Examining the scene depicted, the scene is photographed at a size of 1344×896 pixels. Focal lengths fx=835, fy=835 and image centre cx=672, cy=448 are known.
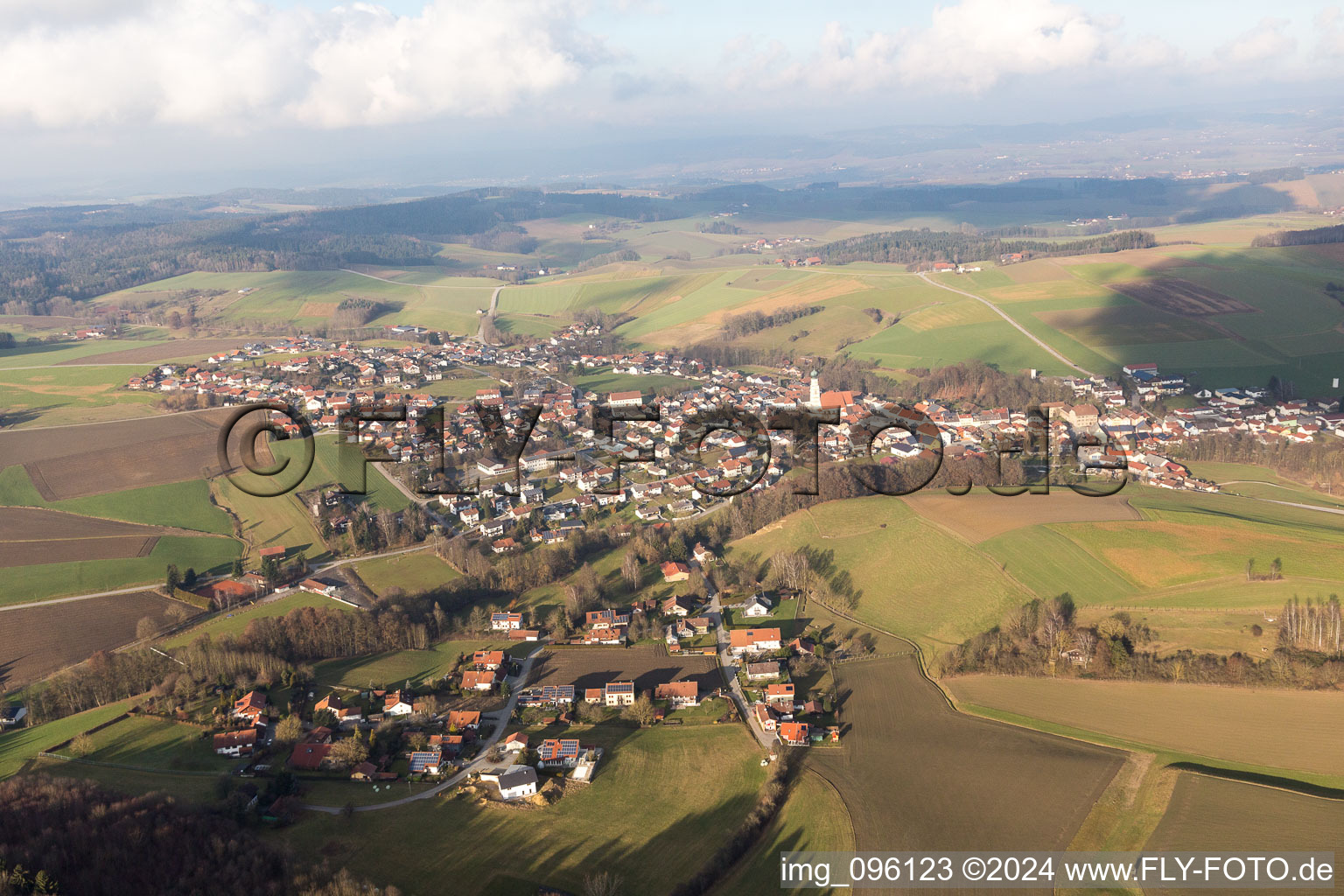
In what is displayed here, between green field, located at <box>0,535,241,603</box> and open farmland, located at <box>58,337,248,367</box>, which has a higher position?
open farmland, located at <box>58,337,248,367</box>

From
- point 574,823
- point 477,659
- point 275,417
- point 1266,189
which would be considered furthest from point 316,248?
point 1266,189

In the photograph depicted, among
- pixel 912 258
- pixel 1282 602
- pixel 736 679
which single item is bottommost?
pixel 736 679

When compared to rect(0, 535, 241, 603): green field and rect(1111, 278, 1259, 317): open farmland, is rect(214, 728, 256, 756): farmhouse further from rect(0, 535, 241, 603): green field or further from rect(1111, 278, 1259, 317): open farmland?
rect(1111, 278, 1259, 317): open farmland

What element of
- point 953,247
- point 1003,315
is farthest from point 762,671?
point 953,247

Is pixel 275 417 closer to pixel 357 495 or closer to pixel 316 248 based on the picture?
pixel 357 495

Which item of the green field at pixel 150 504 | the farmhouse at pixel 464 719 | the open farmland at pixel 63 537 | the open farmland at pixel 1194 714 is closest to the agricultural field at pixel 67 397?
the green field at pixel 150 504

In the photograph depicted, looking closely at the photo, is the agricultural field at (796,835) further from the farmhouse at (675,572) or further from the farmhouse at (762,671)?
the farmhouse at (675,572)

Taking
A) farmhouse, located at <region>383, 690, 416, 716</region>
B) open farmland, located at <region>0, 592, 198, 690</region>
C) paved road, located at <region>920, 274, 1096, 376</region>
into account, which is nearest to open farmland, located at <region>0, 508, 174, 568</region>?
open farmland, located at <region>0, 592, 198, 690</region>
